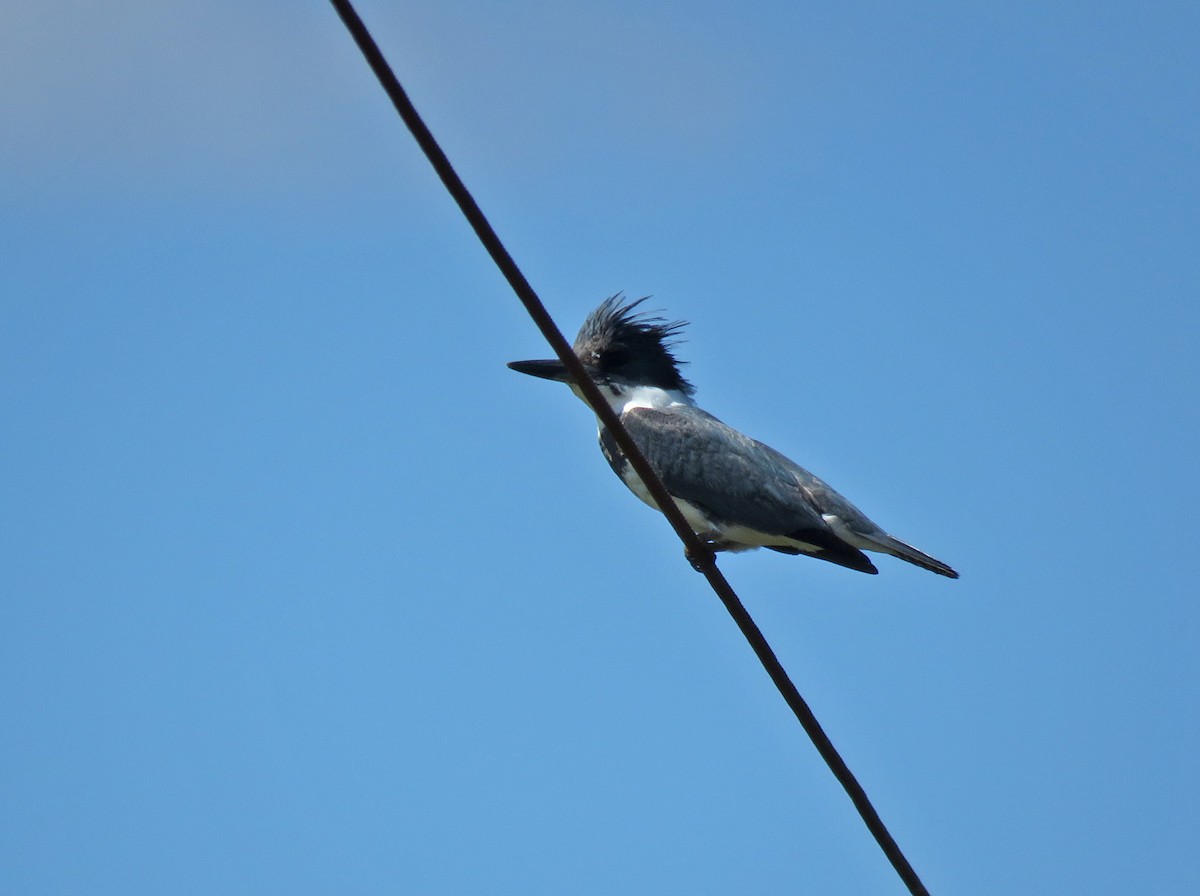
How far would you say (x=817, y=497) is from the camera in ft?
16.5

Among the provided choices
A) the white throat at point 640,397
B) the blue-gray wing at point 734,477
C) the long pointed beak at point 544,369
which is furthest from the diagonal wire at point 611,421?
the white throat at point 640,397

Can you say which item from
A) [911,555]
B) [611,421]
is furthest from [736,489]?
[611,421]

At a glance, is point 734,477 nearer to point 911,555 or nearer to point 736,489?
point 736,489

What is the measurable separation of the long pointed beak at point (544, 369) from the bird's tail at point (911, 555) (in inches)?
52.7

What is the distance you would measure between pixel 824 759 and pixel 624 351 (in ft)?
10.1

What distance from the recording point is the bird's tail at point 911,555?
4.64 metres

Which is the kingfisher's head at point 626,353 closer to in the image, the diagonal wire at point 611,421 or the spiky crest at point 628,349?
the spiky crest at point 628,349

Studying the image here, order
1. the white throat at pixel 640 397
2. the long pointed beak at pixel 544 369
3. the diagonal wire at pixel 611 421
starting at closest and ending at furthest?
the diagonal wire at pixel 611 421, the long pointed beak at pixel 544 369, the white throat at pixel 640 397

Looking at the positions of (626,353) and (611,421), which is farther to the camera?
(626,353)

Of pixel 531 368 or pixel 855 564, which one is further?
pixel 531 368

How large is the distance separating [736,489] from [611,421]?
2.23 meters

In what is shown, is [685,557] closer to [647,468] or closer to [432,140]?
[647,468]

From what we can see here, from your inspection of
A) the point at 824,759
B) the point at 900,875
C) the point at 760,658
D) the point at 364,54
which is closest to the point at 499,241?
the point at 364,54

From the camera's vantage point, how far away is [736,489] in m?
4.93
